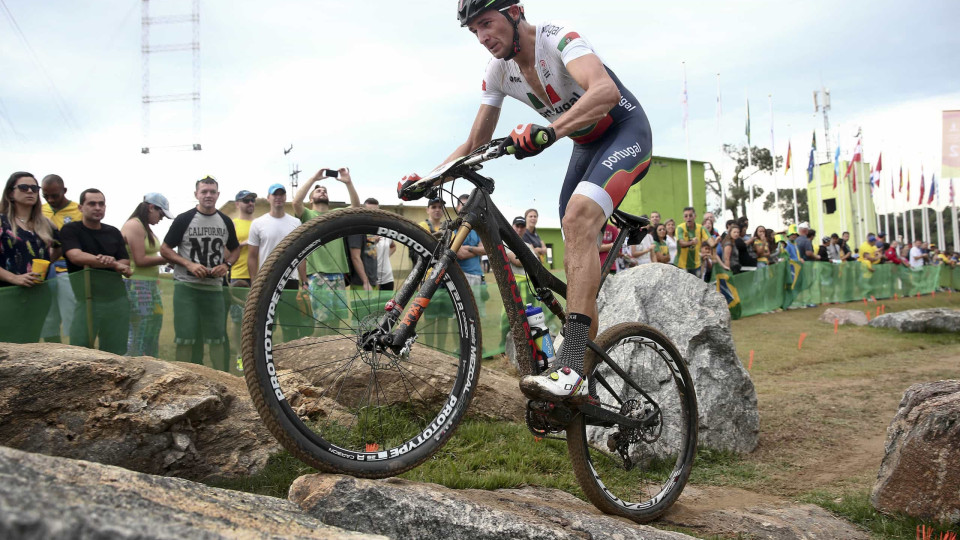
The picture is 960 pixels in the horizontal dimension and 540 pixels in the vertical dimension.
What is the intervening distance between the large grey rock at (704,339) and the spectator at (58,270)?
498cm

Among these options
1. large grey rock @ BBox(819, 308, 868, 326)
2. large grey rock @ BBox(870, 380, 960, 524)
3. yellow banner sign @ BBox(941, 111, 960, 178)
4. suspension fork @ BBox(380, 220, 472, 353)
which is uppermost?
yellow banner sign @ BBox(941, 111, 960, 178)

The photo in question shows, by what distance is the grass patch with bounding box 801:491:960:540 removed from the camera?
438 cm

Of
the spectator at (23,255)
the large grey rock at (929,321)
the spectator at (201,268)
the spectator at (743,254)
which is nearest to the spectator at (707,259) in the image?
the spectator at (743,254)

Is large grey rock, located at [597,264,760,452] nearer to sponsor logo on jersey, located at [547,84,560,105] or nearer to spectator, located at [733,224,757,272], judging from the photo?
sponsor logo on jersey, located at [547,84,560,105]

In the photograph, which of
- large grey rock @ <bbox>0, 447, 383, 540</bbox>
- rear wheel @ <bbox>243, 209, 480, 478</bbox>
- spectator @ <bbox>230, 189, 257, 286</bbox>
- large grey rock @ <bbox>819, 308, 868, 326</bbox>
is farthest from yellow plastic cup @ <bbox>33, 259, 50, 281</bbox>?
large grey rock @ <bbox>819, 308, 868, 326</bbox>

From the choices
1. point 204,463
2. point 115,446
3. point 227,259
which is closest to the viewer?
point 115,446

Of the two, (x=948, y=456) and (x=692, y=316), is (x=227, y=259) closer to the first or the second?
(x=692, y=316)

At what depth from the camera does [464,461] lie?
4.74 m

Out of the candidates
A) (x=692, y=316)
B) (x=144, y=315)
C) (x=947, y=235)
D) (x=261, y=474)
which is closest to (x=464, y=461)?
(x=261, y=474)

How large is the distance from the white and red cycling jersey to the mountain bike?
0.67 m

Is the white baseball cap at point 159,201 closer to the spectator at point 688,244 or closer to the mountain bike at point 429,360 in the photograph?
the mountain bike at point 429,360

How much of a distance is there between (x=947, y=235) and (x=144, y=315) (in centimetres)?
10521

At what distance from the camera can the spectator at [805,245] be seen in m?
21.3

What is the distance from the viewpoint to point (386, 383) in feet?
15.9
